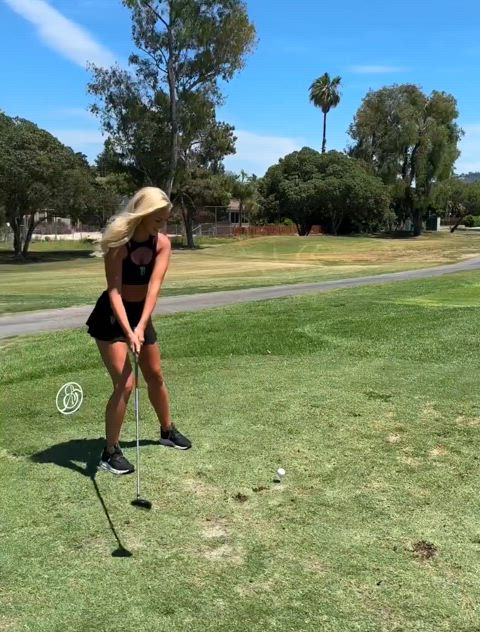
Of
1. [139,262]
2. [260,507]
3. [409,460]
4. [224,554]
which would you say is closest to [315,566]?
[224,554]

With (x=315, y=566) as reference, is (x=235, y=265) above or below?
below

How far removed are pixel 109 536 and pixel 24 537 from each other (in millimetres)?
457

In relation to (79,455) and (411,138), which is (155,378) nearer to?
(79,455)

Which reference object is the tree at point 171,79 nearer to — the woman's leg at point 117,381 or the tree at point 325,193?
the tree at point 325,193

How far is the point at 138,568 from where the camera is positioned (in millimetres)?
3281

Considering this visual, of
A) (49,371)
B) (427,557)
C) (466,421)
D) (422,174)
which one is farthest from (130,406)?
(422,174)

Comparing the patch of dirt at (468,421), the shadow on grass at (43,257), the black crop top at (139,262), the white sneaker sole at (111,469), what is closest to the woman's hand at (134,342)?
the black crop top at (139,262)

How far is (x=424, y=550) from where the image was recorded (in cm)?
343

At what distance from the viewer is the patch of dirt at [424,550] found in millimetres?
3378

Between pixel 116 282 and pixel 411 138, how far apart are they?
71630 millimetres

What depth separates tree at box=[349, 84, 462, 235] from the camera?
71.4 m

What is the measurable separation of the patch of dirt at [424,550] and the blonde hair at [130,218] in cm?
247

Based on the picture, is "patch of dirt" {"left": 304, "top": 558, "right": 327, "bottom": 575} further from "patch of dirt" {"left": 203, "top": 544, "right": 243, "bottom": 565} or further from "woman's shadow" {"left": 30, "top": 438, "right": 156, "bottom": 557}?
"woman's shadow" {"left": 30, "top": 438, "right": 156, "bottom": 557}

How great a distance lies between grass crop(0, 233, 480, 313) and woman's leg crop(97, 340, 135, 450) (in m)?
13.4
